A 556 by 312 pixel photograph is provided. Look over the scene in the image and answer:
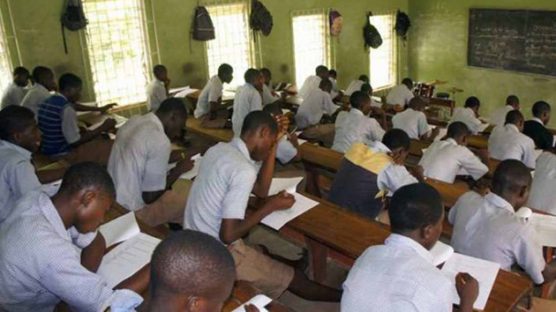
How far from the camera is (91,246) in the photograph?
8.20ft

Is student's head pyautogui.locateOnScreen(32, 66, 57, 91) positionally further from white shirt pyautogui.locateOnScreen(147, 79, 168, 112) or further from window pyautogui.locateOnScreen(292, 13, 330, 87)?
window pyautogui.locateOnScreen(292, 13, 330, 87)

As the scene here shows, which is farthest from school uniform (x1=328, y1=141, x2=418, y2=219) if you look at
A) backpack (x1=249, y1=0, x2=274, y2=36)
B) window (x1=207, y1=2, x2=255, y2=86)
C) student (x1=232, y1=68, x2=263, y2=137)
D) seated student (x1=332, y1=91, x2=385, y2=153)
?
backpack (x1=249, y1=0, x2=274, y2=36)

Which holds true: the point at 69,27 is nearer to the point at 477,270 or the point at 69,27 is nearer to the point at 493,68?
the point at 477,270

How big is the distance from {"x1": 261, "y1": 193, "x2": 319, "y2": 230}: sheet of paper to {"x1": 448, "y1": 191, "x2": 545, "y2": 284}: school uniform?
0.90 meters

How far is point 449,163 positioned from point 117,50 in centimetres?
519

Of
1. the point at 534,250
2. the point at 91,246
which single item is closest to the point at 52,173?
the point at 91,246

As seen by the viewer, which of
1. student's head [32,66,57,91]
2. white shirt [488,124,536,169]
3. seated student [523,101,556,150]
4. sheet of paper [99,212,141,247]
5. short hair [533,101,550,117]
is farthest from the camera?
student's head [32,66,57,91]

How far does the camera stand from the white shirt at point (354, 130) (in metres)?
5.31

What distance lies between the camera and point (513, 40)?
29.9 feet

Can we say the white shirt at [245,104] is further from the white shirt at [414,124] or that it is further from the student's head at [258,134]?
the student's head at [258,134]

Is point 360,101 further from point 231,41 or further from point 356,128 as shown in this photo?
point 231,41

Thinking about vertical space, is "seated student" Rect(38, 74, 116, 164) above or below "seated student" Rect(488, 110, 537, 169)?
above

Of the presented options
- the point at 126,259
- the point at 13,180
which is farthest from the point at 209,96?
the point at 126,259

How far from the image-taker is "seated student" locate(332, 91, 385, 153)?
209 inches
